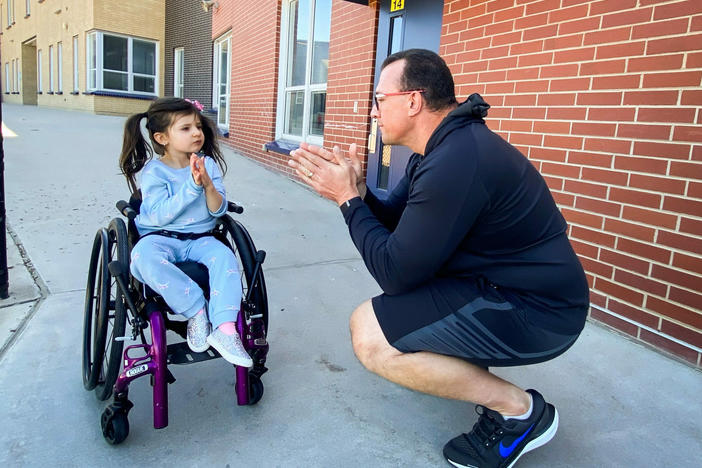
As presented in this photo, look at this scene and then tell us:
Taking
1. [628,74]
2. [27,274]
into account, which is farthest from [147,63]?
[628,74]

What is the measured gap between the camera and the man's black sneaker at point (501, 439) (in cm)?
Result: 180

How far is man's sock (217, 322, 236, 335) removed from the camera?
1965 millimetres

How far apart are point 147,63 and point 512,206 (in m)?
19.1

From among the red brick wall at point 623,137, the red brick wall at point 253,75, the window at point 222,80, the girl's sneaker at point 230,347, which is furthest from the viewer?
the window at point 222,80

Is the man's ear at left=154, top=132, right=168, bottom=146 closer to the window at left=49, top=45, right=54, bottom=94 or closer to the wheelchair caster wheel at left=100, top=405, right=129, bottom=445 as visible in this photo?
the wheelchair caster wheel at left=100, top=405, right=129, bottom=445

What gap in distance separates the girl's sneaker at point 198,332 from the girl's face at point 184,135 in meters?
0.86

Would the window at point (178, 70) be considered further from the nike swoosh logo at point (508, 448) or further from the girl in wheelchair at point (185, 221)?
the nike swoosh logo at point (508, 448)

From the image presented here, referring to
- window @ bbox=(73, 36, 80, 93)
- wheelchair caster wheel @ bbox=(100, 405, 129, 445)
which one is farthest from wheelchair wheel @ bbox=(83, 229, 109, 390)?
window @ bbox=(73, 36, 80, 93)

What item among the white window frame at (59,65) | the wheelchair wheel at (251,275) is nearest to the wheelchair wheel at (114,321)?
the wheelchair wheel at (251,275)

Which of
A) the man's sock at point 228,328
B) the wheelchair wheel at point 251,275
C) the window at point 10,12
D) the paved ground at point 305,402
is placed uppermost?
the window at point 10,12

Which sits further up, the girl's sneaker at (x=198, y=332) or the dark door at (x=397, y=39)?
the dark door at (x=397, y=39)

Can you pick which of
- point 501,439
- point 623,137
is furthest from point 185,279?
point 623,137

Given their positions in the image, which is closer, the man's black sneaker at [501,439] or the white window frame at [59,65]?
the man's black sneaker at [501,439]

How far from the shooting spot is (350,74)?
19.0ft
